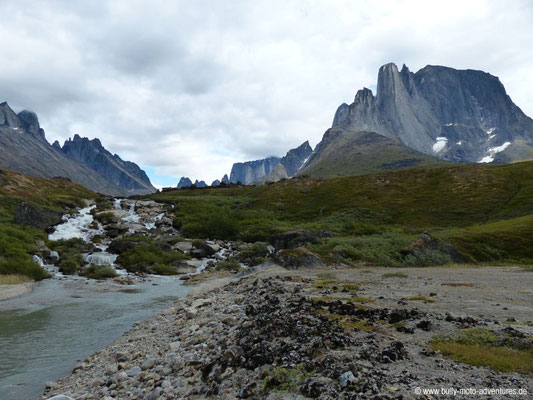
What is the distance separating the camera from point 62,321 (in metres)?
21.0

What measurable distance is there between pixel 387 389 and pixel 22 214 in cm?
Answer: 6941

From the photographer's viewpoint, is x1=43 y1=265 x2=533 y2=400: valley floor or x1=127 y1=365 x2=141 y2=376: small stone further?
x1=127 y1=365 x2=141 y2=376: small stone

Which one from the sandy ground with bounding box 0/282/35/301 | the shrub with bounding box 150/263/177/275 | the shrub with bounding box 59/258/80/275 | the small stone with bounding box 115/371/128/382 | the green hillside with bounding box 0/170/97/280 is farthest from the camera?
the shrub with bounding box 150/263/177/275

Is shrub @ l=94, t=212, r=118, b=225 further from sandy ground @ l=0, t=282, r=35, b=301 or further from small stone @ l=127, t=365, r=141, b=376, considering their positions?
small stone @ l=127, t=365, r=141, b=376

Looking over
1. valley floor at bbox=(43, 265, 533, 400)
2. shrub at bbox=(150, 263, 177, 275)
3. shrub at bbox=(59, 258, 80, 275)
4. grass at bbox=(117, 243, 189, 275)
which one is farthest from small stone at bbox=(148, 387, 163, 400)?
shrub at bbox=(59, 258, 80, 275)

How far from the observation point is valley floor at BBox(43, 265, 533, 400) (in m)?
6.38

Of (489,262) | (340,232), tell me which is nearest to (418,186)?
(340,232)

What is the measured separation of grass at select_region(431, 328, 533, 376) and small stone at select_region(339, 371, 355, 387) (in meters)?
2.89

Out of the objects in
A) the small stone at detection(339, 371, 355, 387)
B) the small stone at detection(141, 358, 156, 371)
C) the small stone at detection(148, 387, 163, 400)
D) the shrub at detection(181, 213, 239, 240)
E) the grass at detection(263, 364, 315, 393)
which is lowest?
the small stone at detection(141, 358, 156, 371)

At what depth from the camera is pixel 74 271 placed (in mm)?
40656

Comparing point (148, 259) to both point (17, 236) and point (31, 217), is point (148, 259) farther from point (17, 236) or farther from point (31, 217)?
point (31, 217)

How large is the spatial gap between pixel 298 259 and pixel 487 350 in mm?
28822

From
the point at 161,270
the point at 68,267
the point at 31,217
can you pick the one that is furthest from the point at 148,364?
the point at 31,217

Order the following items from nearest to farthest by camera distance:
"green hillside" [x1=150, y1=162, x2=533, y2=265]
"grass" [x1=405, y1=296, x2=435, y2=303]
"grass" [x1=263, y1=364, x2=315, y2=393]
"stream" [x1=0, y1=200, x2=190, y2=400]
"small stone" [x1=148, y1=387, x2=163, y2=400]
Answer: "grass" [x1=263, y1=364, x2=315, y2=393]
"small stone" [x1=148, y1=387, x2=163, y2=400]
"stream" [x1=0, y1=200, x2=190, y2=400]
"grass" [x1=405, y1=296, x2=435, y2=303]
"green hillside" [x1=150, y1=162, x2=533, y2=265]
